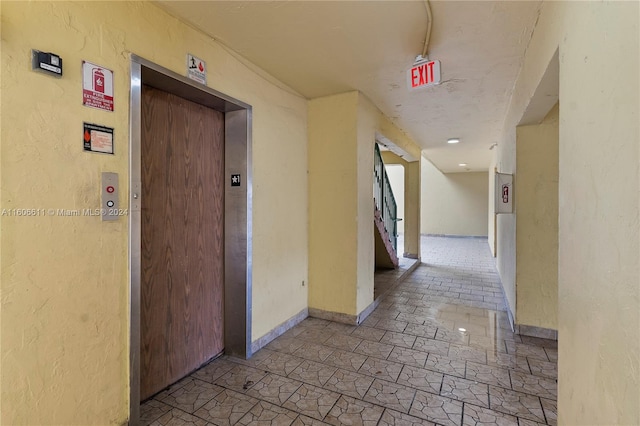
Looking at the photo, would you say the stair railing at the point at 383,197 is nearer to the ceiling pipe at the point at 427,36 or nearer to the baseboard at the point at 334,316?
the baseboard at the point at 334,316

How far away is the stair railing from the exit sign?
2.43 meters

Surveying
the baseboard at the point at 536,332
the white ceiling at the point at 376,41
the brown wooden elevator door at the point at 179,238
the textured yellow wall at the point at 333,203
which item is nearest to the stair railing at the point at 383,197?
the textured yellow wall at the point at 333,203

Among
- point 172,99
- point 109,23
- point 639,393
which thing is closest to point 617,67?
point 639,393

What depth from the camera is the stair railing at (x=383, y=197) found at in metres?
5.11

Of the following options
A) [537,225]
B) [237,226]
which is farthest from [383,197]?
[237,226]

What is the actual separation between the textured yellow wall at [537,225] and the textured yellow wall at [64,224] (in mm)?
3188

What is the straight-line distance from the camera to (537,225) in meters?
3.01

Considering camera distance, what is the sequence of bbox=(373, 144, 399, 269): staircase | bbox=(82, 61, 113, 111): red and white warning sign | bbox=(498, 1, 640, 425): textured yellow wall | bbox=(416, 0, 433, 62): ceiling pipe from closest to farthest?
bbox=(498, 1, 640, 425): textured yellow wall → bbox=(82, 61, 113, 111): red and white warning sign → bbox=(416, 0, 433, 62): ceiling pipe → bbox=(373, 144, 399, 269): staircase

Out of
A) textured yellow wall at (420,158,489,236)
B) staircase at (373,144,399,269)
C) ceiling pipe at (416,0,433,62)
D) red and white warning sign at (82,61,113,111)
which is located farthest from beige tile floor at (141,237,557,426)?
textured yellow wall at (420,158,489,236)

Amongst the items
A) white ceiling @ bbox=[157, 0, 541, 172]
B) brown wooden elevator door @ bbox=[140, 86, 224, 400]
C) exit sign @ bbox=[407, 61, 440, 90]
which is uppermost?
white ceiling @ bbox=[157, 0, 541, 172]

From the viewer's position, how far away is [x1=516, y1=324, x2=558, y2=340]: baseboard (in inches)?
117

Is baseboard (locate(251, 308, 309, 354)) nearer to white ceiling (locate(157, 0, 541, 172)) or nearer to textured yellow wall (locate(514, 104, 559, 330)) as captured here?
textured yellow wall (locate(514, 104, 559, 330))

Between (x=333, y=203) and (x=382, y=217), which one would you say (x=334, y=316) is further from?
(x=382, y=217)

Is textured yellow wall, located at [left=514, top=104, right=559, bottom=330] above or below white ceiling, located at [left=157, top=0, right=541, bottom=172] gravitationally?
below
